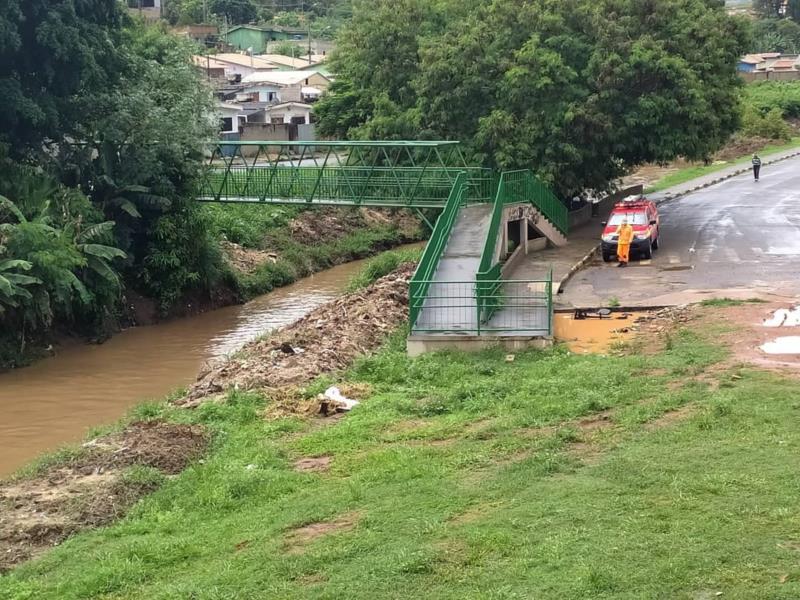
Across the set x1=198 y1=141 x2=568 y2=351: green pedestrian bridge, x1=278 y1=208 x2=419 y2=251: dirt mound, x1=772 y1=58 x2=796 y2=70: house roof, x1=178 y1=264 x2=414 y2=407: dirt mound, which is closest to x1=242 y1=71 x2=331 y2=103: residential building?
x1=278 y1=208 x2=419 y2=251: dirt mound

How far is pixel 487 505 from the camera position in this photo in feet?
30.9

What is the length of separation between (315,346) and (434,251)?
3.99m

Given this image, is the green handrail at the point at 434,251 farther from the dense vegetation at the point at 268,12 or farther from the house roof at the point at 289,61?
the dense vegetation at the point at 268,12

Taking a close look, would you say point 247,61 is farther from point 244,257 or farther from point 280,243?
point 244,257

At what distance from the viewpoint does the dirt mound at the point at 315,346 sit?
1642cm

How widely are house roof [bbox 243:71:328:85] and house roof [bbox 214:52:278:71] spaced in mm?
5546

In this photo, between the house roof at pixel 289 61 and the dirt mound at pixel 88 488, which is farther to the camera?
the house roof at pixel 289 61

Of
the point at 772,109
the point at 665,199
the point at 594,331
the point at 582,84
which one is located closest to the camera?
the point at 594,331

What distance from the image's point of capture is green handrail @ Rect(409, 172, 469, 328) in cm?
1802

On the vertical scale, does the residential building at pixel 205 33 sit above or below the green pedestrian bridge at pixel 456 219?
above

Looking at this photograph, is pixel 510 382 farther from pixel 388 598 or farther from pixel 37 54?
pixel 37 54

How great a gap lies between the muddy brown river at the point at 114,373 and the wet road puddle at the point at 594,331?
25.2 feet

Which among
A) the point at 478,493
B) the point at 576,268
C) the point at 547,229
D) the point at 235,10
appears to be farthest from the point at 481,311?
the point at 235,10

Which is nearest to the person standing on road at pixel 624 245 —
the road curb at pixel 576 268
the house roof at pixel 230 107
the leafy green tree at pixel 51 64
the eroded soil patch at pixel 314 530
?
the road curb at pixel 576 268
